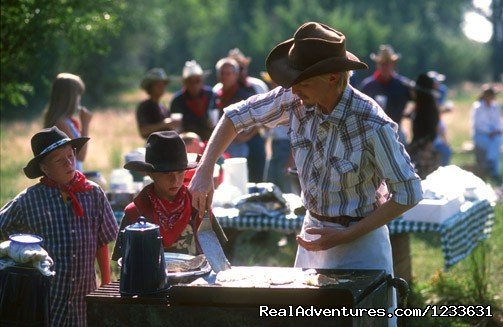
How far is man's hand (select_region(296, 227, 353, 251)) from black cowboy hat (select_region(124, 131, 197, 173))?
992 millimetres

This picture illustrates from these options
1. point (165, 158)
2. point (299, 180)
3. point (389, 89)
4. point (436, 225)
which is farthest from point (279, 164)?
point (299, 180)

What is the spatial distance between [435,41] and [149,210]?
55.2 metres

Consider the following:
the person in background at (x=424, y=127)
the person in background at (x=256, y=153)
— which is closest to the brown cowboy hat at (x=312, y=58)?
the person in background at (x=256, y=153)

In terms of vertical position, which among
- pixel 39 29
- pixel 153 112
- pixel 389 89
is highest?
pixel 389 89

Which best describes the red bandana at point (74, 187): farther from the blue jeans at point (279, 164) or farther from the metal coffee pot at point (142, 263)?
the blue jeans at point (279, 164)

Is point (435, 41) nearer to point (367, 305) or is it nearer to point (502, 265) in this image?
point (502, 265)

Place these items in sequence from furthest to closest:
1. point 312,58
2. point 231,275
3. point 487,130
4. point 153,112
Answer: point 487,130 → point 153,112 → point 312,58 → point 231,275

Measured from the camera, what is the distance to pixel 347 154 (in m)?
4.26

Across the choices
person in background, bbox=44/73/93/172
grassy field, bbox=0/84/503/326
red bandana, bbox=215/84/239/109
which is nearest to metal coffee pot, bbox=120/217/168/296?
grassy field, bbox=0/84/503/326

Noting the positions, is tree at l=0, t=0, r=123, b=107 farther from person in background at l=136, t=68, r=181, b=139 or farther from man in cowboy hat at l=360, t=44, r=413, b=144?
man in cowboy hat at l=360, t=44, r=413, b=144

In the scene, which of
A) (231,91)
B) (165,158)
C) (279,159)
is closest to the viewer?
(165,158)

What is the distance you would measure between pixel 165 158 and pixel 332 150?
120 cm

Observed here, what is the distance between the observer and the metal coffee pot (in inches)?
163

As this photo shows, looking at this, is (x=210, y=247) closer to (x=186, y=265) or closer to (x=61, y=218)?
(x=186, y=265)
